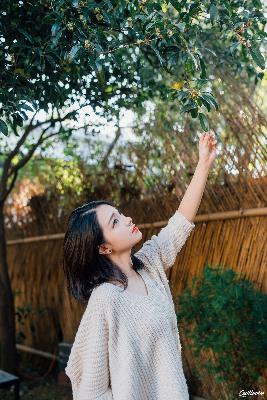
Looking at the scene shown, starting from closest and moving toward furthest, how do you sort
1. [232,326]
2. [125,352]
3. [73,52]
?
[125,352], [73,52], [232,326]

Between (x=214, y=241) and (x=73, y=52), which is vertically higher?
(x=73, y=52)

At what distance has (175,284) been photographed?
421 cm

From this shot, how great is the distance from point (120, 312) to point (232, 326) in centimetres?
129

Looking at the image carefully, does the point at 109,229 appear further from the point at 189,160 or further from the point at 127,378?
the point at 189,160

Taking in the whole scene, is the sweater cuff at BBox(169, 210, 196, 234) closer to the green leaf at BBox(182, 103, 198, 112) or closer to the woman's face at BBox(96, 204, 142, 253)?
the woman's face at BBox(96, 204, 142, 253)

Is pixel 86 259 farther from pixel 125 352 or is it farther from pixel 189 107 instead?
pixel 189 107

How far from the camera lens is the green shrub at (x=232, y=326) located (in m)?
3.01

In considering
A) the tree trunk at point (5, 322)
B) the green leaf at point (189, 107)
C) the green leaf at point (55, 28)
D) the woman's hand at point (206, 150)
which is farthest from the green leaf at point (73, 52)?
the tree trunk at point (5, 322)

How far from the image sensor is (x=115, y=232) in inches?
80.4

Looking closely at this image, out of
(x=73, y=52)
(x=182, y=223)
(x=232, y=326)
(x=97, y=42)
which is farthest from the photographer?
(x=232, y=326)

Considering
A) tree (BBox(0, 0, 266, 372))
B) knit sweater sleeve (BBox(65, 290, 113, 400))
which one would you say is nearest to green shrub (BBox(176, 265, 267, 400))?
tree (BBox(0, 0, 266, 372))

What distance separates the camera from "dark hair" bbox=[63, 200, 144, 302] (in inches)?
79.7

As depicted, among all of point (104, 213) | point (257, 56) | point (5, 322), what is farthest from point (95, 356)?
point (5, 322)

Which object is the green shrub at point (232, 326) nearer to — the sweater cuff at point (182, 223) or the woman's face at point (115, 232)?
the sweater cuff at point (182, 223)
